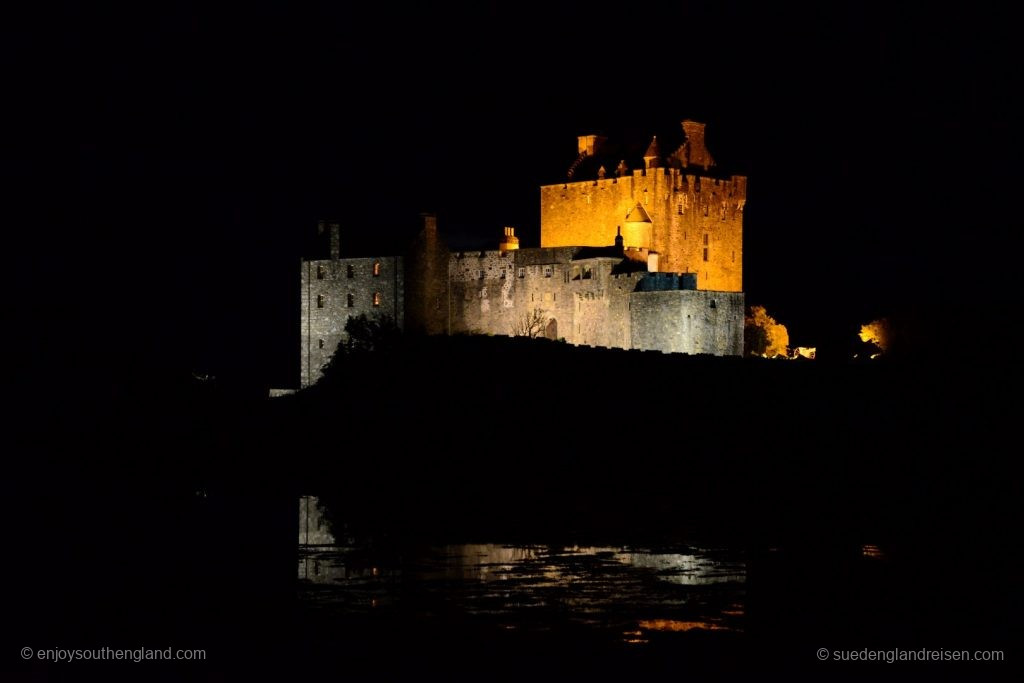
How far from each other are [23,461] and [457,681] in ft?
138

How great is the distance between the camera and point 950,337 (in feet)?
208

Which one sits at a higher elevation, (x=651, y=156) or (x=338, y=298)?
(x=651, y=156)

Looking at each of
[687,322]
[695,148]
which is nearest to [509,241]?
[695,148]

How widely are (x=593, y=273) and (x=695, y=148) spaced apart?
8716 millimetres

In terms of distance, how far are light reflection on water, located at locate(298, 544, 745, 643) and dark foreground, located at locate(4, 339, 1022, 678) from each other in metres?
0.11

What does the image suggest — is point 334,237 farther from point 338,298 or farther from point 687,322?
point 687,322

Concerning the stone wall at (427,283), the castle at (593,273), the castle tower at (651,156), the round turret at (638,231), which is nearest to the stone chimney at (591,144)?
the castle at (593,273)

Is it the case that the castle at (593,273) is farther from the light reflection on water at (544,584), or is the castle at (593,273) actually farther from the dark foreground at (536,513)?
the light reflection on water at (544,584)

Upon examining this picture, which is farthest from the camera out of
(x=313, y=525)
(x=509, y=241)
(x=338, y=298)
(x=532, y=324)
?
(x=509, y=241)

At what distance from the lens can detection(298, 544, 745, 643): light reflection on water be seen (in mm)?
27484

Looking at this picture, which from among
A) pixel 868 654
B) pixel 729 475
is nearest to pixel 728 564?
pixel 868 654

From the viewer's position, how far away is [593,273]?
5681 cm

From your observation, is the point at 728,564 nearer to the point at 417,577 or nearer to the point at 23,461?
the point at 417,577

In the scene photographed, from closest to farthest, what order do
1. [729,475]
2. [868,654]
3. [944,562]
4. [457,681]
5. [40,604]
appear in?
[457,681]
[868,654]
[40,604]
[944,562]
[729,475]
